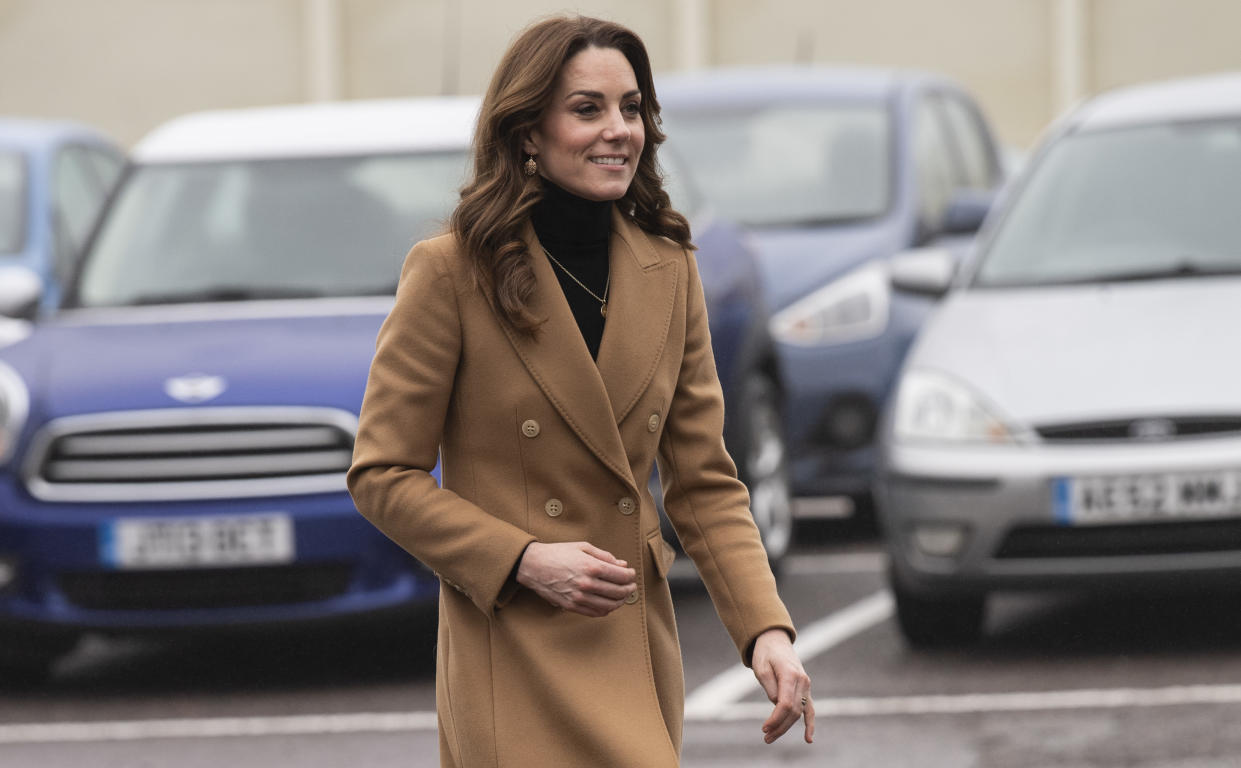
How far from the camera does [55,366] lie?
283 inches

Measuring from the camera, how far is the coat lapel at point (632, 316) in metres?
3.16

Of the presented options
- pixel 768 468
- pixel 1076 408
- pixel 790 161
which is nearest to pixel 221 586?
pixel 1076 408

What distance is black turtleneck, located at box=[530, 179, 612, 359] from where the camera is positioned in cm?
319

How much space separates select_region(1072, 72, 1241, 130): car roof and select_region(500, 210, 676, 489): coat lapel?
5386 mm

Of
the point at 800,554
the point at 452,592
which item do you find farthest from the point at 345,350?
the point at 452,592

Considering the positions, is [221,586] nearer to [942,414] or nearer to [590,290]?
[942,414]

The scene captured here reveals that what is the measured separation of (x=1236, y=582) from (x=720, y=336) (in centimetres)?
215

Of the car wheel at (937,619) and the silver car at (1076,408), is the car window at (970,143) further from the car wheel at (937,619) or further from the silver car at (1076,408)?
the car wheel at (937,619)

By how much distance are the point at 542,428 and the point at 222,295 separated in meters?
4.77

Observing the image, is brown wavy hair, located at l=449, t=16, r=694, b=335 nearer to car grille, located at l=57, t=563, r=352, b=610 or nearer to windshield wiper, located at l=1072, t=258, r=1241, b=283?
car grille, located at l=57, t=563, r=352, b=610

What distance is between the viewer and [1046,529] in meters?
6.79

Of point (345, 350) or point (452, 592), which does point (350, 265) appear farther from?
point (452, 592)

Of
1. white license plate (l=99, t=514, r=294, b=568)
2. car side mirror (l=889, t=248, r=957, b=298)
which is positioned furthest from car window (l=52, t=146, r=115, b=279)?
car side mirror (l=889, t=248, r=957, b=298)

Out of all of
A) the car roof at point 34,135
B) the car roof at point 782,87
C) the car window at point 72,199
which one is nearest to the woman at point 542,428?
the car roof at point 782,87
